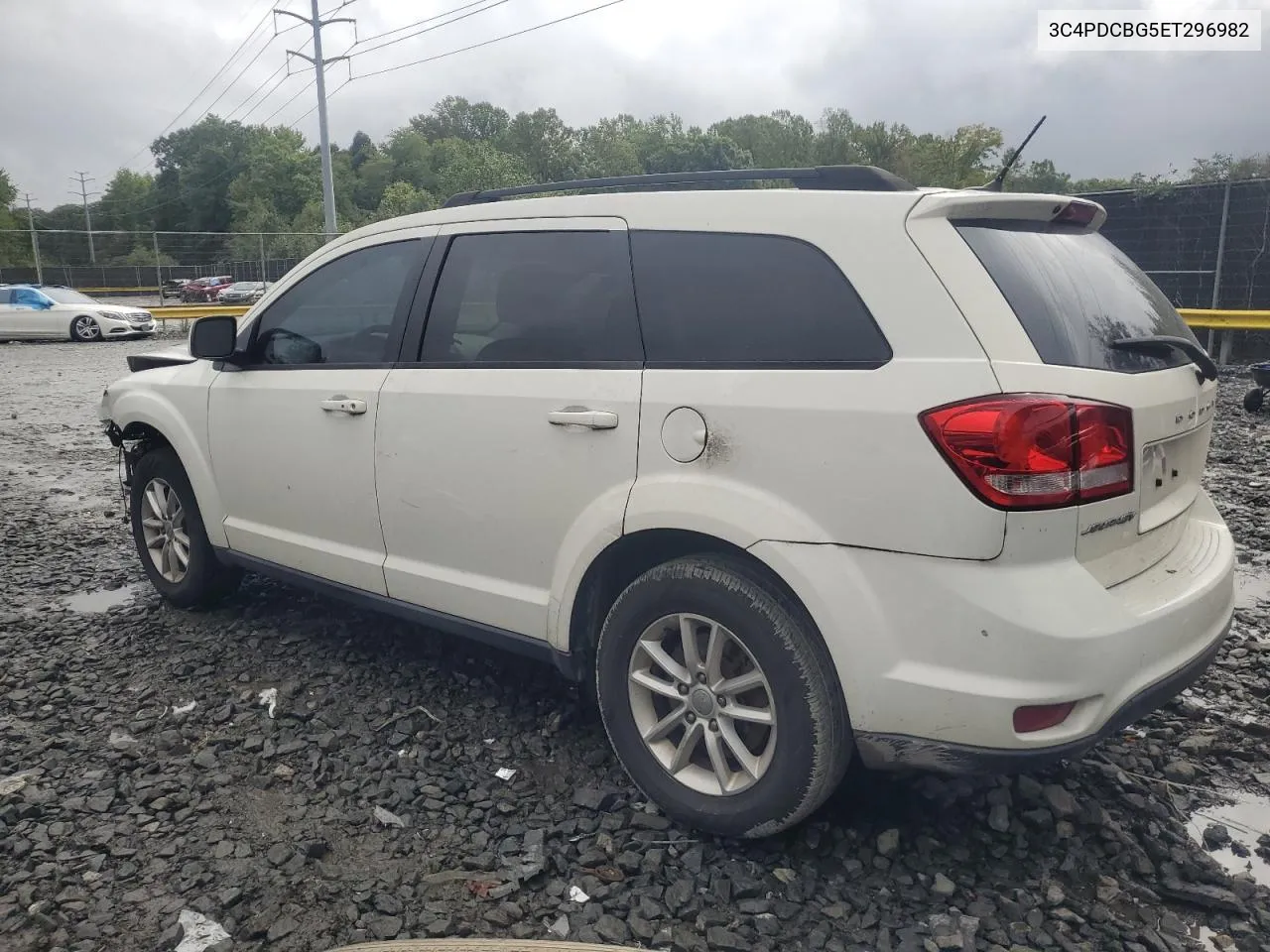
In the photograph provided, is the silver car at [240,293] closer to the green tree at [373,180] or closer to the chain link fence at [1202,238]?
the chain link fence at [1202,238]

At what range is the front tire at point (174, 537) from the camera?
4777 millimetres

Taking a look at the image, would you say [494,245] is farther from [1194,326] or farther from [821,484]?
[1194,326]

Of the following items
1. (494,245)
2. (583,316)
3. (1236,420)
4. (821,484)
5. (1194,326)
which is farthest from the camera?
(1194,326)

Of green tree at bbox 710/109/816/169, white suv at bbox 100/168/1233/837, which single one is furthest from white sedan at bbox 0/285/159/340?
green tree at bbox 710/109/816/169

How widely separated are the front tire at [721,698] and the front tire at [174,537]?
2560mm

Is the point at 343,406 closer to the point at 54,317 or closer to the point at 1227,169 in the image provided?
the point at 1227,169

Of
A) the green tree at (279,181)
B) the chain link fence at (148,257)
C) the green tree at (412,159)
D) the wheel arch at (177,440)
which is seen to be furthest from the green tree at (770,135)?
the wheel arch at (177,440)

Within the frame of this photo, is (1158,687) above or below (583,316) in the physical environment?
below

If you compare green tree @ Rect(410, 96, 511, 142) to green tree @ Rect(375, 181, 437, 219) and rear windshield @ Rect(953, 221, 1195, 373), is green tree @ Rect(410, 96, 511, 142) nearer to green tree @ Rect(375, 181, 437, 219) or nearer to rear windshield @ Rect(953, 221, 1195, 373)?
green tree @ Rect(375, 181, 437, 219)

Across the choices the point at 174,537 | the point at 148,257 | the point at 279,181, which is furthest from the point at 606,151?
the point at 174,537

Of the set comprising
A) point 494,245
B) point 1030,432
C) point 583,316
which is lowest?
point 1030,432

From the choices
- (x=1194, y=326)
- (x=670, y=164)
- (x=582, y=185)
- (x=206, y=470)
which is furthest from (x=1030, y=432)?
(x=670, y=164)

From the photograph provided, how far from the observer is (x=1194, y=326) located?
13.5 meters

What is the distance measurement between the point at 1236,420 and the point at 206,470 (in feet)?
30.5
